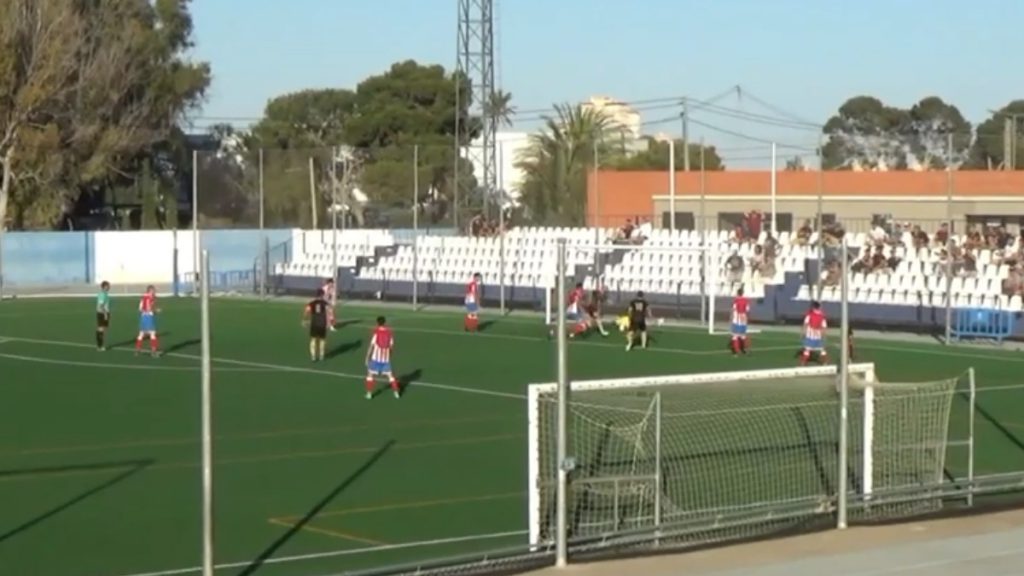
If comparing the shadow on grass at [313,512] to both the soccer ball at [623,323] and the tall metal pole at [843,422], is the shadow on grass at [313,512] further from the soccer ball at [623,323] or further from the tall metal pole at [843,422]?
the soccer ball at [623,323]

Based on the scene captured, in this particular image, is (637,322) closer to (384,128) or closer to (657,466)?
(657,466)

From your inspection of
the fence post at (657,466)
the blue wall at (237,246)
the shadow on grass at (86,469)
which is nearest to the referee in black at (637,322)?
the shadow on grass at (86,469)

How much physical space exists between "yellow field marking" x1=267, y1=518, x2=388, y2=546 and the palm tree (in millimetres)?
49914

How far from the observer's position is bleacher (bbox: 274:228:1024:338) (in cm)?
4788

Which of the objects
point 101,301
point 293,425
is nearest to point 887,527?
point 293,425

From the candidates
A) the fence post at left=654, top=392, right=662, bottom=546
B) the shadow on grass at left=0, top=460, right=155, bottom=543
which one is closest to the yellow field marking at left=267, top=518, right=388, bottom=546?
the shadow on grass at left=0, top=460, right=155, bottom=543

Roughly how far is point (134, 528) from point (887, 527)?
25.4 feet

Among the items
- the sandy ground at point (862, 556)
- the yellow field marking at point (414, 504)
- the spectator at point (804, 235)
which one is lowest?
the yellow field marking at point (414, 504)

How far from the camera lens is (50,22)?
7794cm

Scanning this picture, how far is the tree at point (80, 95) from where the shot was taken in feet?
252

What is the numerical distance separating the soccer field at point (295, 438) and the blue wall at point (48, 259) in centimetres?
2382

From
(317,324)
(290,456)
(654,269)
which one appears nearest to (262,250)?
(654,269)

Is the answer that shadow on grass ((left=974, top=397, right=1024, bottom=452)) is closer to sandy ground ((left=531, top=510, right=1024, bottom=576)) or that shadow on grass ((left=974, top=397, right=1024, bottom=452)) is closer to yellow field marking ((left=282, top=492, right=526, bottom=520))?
yellow field marking ((left=282, top=492, right=526, bottom=520))

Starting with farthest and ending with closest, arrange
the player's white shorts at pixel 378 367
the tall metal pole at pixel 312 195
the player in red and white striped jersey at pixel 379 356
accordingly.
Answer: the tall metal pole at pixel 312 195
the player's white shorts at pixel 378 367
the player in red and white striped jersey at pixel 379 356
